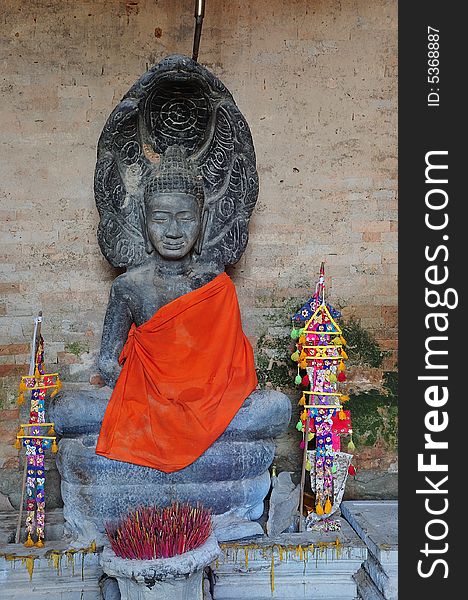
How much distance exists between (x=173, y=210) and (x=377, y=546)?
208cm

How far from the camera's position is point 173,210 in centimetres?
387

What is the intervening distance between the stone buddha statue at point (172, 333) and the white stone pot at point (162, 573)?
2.67 ft

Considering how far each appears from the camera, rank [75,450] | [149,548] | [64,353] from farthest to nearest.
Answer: [64,353] → [75,450] → [149,548]

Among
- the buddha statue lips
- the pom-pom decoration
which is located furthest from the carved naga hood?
the pom-pom decoration

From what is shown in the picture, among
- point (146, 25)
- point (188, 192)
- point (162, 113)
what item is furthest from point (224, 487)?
point (146, 25)

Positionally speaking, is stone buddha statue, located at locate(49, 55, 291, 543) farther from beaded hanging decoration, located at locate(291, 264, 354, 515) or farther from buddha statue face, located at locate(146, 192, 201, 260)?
beaded hanging decoration, located at locate(291, 264, 354, 515)

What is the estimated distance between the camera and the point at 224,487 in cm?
347

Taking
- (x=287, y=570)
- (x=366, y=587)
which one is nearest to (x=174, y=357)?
(x=287, y=570)

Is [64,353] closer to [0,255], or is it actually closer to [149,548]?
[0,255]

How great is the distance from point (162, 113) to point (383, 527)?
2.71 meters

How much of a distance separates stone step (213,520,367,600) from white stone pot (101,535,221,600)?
0.61 m

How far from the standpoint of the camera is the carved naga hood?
4.02 meters

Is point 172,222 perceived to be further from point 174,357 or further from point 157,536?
point 157,536

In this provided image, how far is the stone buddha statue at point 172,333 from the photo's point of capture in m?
3.43
